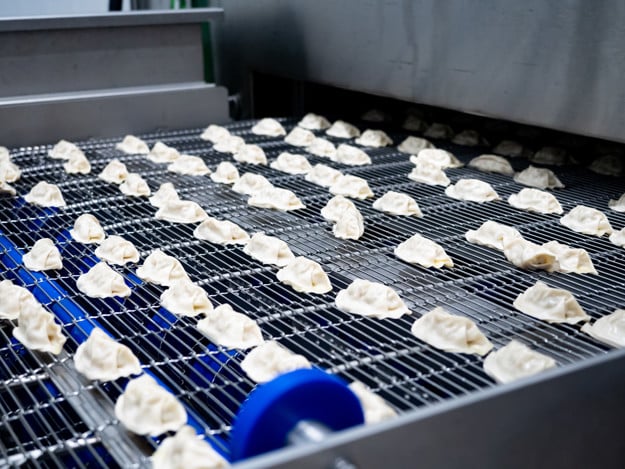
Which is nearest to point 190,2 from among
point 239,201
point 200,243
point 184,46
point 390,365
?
point 184,46

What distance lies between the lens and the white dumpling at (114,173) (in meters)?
2.84

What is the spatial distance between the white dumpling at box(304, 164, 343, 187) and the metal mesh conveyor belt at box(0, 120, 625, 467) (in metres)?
0.05

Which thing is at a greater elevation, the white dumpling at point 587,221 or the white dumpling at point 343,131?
the white dumpling at point 587,221

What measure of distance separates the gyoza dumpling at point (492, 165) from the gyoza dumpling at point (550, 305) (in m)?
1.19

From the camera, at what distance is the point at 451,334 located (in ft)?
5.37

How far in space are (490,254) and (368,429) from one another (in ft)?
3.95

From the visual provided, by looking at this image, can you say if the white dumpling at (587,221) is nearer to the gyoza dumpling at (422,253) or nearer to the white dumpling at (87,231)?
the gyoza dumpling at (422,253)

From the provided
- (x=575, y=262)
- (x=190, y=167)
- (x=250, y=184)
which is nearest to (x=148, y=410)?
(x=575, y=262)

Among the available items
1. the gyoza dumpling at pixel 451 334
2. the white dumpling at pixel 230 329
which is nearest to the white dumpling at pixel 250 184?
the white dumpling at pixel 230 329

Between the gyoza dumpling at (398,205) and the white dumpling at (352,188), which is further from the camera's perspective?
the white dumpling at (352,188)

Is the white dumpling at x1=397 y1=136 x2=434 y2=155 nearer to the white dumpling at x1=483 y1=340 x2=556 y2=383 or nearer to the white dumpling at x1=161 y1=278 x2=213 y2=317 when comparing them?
the white dumpling at x1=161 y1=278 x2=213 y2=317

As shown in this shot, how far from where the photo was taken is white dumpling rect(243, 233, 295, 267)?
2090mm

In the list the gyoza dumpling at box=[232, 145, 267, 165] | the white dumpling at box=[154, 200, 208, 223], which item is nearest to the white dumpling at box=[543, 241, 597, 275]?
the white dumpling at box=[154, 200, 208, 223]

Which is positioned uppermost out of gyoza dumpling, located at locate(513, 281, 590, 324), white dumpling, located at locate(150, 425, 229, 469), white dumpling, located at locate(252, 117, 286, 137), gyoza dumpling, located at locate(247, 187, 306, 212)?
white dumpling, located at locate(150, 425, 229, 469)
